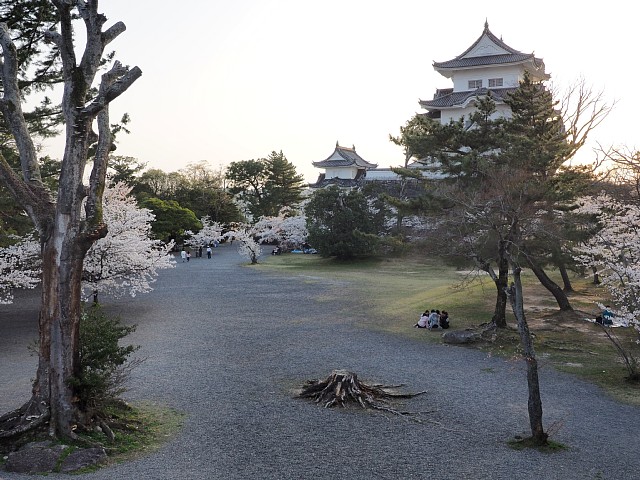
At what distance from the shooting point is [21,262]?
1917cm

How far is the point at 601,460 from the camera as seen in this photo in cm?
824

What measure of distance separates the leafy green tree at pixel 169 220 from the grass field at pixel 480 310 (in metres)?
12.1

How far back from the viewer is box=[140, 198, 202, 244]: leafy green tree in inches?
1820

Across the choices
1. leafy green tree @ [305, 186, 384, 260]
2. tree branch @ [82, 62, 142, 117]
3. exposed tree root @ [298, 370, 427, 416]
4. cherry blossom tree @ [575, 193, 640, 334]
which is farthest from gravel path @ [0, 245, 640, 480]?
leafy green tree @ [305, 186, 384, 260]

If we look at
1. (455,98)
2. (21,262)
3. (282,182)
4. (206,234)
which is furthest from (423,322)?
(282,182)

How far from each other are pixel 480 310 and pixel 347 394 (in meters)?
12.2

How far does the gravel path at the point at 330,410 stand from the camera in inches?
307

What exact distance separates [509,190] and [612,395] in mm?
6118

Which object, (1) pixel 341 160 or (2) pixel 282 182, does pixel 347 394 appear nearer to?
(1) pixel 341 160

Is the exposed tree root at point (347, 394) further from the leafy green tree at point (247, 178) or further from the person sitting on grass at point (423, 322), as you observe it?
the leafy green tree at point (247, 178)

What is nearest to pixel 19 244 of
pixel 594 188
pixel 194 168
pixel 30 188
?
pixel 30 188

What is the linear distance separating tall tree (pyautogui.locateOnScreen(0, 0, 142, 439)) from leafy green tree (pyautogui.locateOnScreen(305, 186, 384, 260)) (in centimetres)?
3046

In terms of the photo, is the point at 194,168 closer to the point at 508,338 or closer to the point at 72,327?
the point at 508,338

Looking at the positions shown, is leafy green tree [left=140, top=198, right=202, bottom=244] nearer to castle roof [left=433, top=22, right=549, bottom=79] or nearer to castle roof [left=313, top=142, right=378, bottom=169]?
castle roof [left=313, top=142, right=378, bottom=169]
